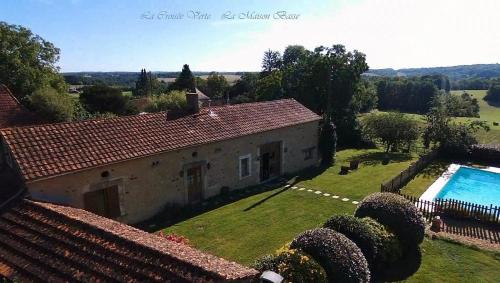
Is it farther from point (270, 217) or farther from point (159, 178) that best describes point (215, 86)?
point (270, 217)

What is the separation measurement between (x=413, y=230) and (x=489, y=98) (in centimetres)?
10546

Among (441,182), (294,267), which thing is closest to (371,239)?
(294,267)

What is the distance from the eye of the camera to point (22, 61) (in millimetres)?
32594

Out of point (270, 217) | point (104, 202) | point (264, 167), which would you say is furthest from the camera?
point (264, 167)

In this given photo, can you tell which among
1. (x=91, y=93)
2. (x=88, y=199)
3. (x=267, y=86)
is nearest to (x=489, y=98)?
(x=267, y=86)

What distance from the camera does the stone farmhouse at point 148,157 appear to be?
13.5 meters

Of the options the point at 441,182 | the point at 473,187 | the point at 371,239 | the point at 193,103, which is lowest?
the point at 473,187

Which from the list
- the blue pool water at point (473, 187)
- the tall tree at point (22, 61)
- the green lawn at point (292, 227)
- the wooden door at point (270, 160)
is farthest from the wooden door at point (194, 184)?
the tall tree at point (22, 61)

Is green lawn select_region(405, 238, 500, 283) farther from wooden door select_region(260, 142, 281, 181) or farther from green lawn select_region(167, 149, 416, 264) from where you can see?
wooden door select_region(260, 142, 281, 181)

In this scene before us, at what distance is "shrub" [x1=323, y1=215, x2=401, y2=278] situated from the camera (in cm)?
1118

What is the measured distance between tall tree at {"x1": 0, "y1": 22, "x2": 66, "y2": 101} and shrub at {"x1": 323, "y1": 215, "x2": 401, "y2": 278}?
31831 mm

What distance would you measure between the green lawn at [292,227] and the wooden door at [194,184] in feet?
5.18

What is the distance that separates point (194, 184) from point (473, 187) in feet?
68.7

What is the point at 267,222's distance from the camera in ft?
53.9
